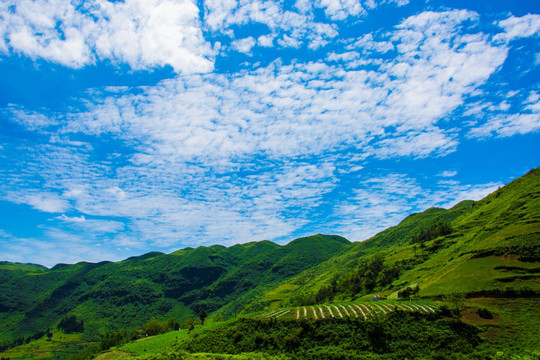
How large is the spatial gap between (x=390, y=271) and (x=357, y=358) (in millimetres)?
126107

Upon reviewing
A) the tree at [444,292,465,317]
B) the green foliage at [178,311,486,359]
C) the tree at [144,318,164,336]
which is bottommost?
the tree at [144,318,164,336]

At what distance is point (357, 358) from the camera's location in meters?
54.0

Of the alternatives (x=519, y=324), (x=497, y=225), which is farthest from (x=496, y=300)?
(x=497, y=225)

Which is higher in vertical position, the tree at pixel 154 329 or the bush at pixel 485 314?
the bush at pixel 485 314

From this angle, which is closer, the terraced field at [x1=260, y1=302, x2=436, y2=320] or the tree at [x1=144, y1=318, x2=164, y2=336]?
the terraced field at [x1=260, y1=302, x2=436, y2=320]

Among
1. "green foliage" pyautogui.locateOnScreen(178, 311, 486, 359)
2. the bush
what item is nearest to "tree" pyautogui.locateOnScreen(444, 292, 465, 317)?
the bush

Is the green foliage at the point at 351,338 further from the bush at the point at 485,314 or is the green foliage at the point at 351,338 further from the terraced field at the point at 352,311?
the bush at the point at 485,314

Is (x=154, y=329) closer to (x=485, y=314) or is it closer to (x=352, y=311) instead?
(x=352, y=311)

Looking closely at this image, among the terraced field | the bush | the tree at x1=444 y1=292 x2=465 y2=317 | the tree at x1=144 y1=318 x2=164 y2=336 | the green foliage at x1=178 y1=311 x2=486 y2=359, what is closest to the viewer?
the green foliage at x1=178 y1=311 x2=486 y2=359

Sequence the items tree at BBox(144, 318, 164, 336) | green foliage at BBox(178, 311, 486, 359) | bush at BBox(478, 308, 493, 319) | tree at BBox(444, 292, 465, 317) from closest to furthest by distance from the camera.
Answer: green foliage at BBox(178, 311, 486, 359), bush at BBox(478, 308, 493, 319), tree at BBox(444, 292, 465, 317), tree at BBox(144, 318, 164, 336)

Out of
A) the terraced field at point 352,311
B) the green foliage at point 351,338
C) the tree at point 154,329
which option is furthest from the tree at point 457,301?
the tree at point 154,329

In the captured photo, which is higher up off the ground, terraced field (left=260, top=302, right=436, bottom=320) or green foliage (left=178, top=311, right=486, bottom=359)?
terraced field (left=260, top=302, right=436, bottom=320)

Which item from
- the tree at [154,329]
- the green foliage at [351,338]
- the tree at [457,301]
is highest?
the tree at [457,301]

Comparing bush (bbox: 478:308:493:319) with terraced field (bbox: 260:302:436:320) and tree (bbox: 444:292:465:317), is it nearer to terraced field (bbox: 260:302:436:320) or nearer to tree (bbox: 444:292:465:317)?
tree (bbox: 444:292:465:317)
